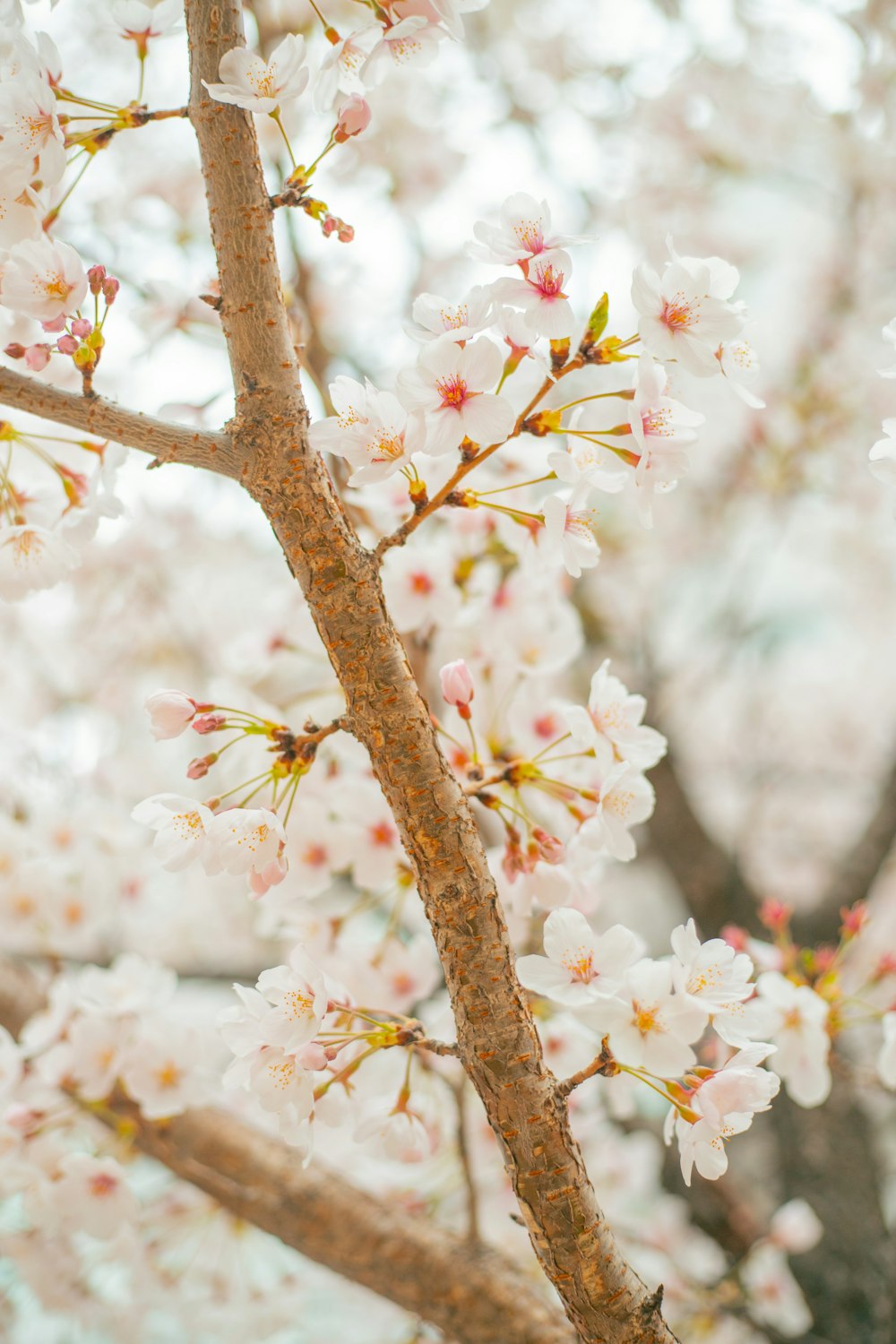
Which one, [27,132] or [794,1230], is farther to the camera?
[794,1230]

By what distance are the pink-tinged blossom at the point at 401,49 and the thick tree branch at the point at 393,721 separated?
0.09m

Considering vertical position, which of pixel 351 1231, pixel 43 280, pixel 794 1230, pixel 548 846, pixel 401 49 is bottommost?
pixel 794 1230

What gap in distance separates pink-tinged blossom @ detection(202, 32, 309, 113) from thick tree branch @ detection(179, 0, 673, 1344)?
0.04 meters

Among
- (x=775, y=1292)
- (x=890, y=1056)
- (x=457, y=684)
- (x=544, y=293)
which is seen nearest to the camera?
(x=544, y=293)

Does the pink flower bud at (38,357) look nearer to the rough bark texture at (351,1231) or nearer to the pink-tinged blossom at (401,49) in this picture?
the pink-tinged blossom at (401,49)

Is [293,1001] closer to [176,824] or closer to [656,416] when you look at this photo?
[176,824]

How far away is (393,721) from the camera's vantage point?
0.63 m

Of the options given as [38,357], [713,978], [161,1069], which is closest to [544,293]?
[38,357]

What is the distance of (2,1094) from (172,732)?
57 centimetres

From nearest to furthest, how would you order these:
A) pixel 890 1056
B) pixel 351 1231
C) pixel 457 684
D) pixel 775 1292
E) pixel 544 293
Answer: pixel 544 293 < pixel 457 684 < pixel 890 1056 < pixel 351 1231 < pixel 775 1292

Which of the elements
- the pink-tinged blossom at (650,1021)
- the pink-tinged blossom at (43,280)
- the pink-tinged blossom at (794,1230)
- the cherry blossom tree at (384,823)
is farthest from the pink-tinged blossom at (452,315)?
the pink-tinged blossom at (794,1230)

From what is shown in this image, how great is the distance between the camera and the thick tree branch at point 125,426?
0.65 metres

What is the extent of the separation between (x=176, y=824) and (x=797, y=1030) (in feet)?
1.98

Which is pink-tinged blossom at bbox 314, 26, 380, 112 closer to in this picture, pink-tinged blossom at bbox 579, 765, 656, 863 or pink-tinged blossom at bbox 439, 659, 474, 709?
pink-tinged blossom at bbox 439, 659, 474, 709
